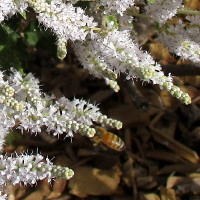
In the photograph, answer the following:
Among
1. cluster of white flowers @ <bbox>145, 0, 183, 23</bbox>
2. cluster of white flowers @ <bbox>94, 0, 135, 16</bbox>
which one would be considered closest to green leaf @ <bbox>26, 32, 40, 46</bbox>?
cluster of white flowers @ <bbox>94, 0, 135, 16</bbox>

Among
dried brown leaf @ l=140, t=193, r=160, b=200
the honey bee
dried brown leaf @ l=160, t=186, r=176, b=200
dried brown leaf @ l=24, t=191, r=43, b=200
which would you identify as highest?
the honey bee

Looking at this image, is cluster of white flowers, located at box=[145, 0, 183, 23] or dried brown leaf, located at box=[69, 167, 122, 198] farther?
dried brown leaf, located at box=[69, 167, 122, 198]

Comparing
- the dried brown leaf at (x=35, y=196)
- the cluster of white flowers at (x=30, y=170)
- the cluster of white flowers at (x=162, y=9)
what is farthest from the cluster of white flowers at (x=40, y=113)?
the dried brown leaf at (x=35, y=196)

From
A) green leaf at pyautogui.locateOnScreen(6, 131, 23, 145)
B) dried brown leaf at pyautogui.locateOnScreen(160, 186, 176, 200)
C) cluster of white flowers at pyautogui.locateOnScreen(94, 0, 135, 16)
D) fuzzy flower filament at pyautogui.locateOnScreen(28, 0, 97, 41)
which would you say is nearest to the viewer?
fuzzy flower filament at pyautogui.locateOnScreen(28, 0, 97, 41)

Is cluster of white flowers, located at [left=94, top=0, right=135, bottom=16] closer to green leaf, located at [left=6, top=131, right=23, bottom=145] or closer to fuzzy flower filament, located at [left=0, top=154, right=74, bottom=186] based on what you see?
fuzzy flower filament, located at [left=0, top=154, right=74, bottom=186]

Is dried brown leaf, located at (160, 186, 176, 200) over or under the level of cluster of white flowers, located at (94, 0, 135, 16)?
under

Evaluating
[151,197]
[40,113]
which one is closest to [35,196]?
[151,197]

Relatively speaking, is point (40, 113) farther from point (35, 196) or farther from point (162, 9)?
point (35, 196)

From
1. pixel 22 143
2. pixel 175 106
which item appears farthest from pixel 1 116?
pixel 175 106

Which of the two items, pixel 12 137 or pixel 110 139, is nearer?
pixel 110 139
